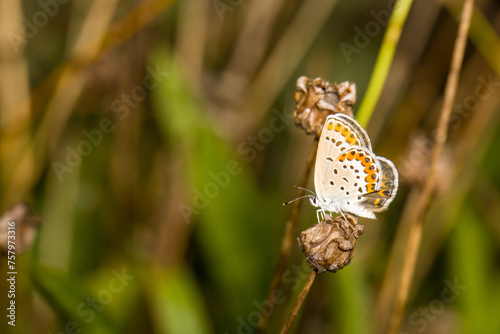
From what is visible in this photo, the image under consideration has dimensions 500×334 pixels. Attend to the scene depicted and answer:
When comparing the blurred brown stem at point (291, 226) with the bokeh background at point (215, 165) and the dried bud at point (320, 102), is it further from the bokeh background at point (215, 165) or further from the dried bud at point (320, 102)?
the bokeh background at point (215, 165)

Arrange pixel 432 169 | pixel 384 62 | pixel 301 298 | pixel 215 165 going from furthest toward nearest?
pixel 215 165
pixel 432 169
pixel 384 62
pixel 301 298

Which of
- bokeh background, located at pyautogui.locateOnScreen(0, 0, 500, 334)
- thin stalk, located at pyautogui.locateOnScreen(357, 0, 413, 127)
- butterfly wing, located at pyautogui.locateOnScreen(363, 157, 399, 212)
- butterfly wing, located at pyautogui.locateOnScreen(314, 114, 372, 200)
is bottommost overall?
bokeh background, located at pyautogui.locateOnScreen(0, 0, 500, 334)

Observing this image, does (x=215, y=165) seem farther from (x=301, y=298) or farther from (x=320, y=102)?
(x=301, y=298)

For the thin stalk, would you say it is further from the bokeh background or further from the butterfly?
the bokeh background

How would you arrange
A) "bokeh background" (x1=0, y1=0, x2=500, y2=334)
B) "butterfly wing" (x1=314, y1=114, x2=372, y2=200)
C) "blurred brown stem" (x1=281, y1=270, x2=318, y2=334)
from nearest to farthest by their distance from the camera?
"blurred brown stem" (x1=281, y1=270, x2=318, y2=334) → "butterfly wing" (x1=314, y1=114, x2=372, y2=200) → "bokeh background" (x1=0, y1=0, x2=500, y2=334)

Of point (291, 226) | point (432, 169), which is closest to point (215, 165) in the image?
point (291, 226)

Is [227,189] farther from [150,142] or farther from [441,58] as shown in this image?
[441,58]

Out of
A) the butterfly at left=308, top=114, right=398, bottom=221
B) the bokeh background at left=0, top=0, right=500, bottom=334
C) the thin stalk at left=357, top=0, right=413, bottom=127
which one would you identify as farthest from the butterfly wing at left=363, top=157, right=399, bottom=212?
the bokeh background at left=0, top=0, right=500, bottom=334
